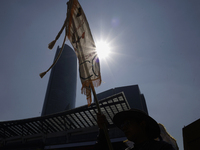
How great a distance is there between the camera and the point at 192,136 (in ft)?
4.67

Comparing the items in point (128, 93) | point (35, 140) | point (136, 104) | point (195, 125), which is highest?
point (128, 93)

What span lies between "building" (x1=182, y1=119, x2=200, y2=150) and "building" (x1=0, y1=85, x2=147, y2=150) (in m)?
12.4

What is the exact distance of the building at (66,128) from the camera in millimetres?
14500

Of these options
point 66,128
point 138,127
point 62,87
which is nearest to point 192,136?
point 138,127

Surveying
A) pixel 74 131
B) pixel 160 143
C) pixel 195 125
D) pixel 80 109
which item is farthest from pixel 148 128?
pixel 74 131

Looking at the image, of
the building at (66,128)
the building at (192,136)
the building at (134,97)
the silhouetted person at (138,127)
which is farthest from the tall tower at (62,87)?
the building at (192,136)

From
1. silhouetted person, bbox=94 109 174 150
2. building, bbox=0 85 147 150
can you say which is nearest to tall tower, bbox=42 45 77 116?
building, bbox=0 85 147 150

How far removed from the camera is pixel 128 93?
152ft

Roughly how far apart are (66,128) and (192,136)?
679 inches

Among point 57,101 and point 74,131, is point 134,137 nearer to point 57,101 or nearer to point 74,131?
point 74,131

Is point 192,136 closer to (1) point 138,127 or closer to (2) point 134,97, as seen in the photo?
(1) point 138,127

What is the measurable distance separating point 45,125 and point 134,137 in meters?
18.0

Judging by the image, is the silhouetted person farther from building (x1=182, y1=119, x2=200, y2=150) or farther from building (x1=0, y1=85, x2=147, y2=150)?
building (x1=0, y1=85, x2=147, y2=150)

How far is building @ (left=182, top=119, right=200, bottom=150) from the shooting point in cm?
137
